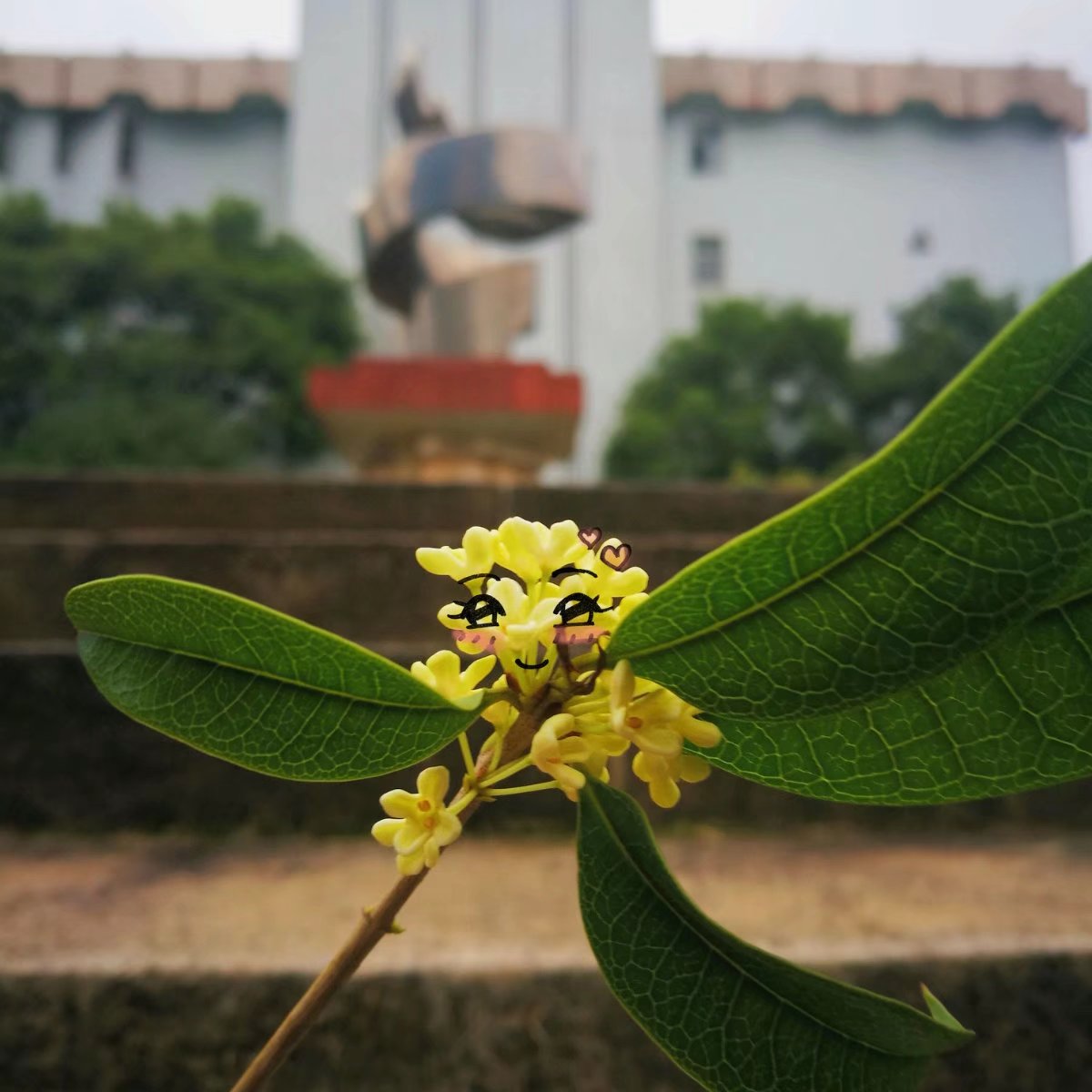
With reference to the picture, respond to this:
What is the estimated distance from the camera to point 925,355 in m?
9.00

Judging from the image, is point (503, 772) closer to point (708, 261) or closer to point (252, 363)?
point (252, 363)

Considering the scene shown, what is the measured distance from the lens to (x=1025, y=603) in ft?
0.50

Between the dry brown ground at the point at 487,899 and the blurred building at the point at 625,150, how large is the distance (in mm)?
8327

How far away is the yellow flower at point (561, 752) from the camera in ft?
0.56

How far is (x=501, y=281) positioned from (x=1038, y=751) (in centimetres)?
451

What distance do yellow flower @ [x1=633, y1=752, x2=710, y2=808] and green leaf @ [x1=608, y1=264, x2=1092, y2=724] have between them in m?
0.02

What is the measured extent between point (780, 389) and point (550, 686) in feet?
31.0

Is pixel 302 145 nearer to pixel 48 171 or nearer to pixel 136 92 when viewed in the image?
pixel 136 92

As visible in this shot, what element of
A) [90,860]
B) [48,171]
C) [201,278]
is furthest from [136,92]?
[90,860]

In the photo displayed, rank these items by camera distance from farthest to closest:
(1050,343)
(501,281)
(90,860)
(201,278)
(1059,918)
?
1. (201,278)
2. (501,281)
3. (90,860)
4. (1059,918)
5. (1050,343)

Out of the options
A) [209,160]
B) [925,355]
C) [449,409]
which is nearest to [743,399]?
[925,355]

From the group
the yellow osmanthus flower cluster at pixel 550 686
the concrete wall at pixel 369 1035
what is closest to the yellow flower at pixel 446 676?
the yellow osmanthus flower cluster at pixel 550 686

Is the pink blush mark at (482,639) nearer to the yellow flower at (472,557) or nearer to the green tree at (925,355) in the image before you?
the yellow flower at (472,557)

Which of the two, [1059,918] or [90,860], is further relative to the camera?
[90,860]
